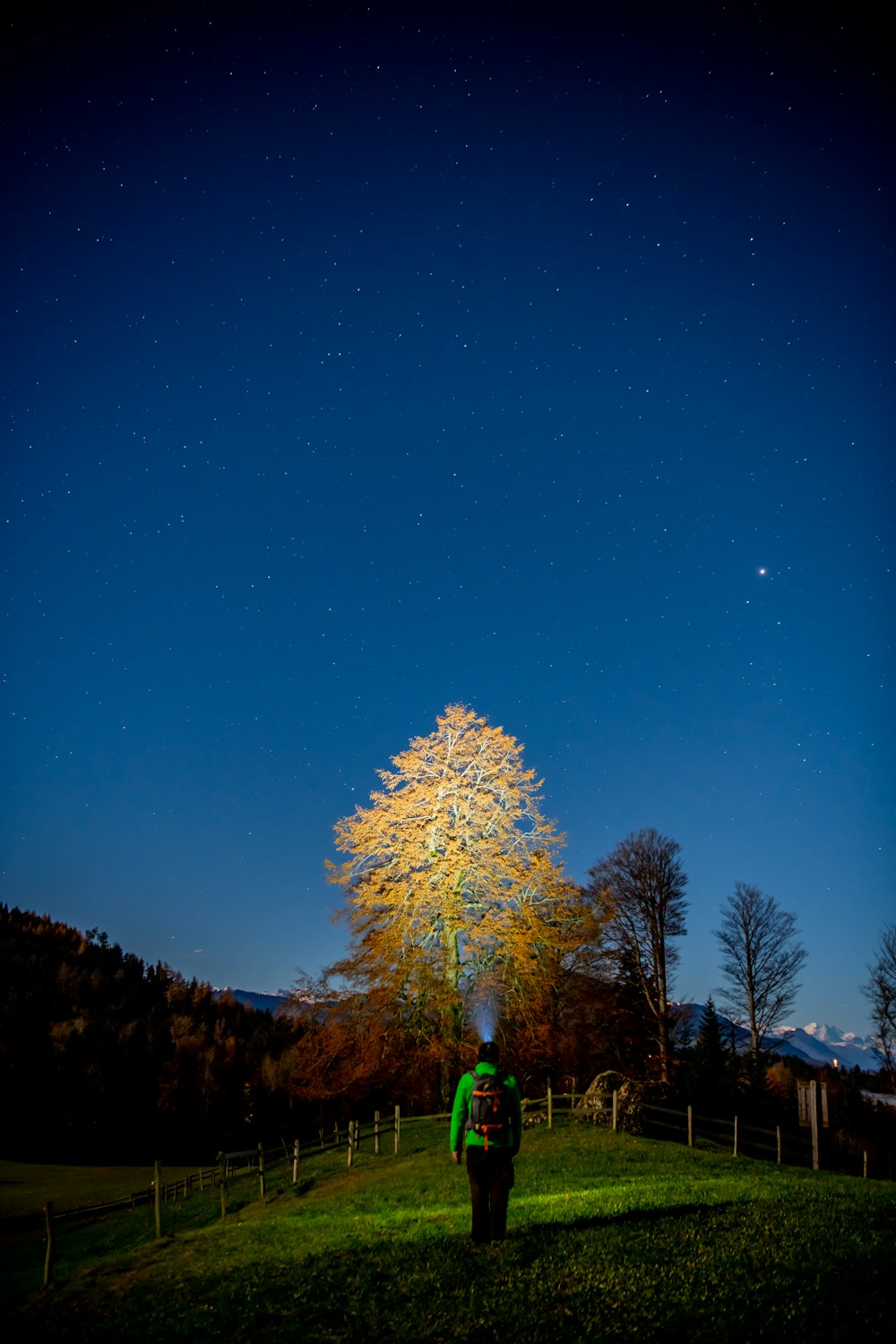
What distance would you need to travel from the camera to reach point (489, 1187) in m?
8.84

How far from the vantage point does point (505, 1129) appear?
8.55 metres

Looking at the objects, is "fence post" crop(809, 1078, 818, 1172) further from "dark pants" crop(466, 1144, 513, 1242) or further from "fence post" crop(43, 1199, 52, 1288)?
"fence post" crop(43, 1199, 52, 1288)

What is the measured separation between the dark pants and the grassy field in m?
0.22

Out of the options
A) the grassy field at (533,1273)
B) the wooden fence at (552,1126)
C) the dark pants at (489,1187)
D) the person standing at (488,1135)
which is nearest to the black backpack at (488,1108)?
the person standing at (488,1135)

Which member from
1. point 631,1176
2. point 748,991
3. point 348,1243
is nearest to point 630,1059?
point 748,991

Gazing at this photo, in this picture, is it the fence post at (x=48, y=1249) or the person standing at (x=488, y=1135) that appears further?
the fence post at (x=48, y=1249)

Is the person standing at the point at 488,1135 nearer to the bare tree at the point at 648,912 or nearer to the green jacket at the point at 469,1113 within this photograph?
the green jacket at the point at 469,1113

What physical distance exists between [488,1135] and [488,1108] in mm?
264

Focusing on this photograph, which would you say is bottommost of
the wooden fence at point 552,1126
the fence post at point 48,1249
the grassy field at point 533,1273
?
the wooden fence at point 552,1126

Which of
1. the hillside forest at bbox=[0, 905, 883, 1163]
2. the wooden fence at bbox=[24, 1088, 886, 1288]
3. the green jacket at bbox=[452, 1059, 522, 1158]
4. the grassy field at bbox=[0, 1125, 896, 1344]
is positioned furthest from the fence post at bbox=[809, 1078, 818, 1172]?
the green jacket at bbox=[452, 1059, 522, 1158]

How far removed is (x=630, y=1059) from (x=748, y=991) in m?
7.71

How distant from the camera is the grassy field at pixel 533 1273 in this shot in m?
6.57

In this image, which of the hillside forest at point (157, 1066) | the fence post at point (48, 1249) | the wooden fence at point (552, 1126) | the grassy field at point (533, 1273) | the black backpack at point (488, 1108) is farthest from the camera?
the hillside forest at point (157, 1066)

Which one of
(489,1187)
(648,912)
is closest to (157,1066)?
(648,912)
